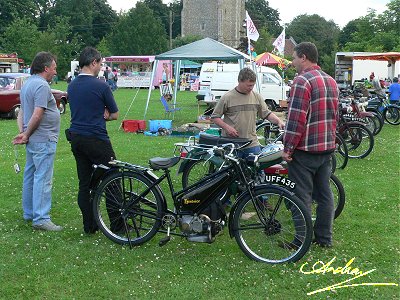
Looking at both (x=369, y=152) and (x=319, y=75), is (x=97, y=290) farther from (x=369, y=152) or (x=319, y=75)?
(x=369, y=152)

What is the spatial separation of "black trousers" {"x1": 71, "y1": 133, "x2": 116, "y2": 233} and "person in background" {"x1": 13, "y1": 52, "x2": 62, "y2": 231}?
454 mm

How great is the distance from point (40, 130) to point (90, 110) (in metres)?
0.79

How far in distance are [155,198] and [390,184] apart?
14.8 feet

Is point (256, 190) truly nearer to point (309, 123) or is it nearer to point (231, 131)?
point (309, 123)

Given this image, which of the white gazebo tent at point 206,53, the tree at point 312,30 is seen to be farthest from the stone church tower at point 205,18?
the white gazebo tent at point 206,53

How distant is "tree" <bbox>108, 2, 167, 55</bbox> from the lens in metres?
69.8

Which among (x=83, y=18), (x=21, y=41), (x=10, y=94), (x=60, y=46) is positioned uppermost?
(x=83, y=18)

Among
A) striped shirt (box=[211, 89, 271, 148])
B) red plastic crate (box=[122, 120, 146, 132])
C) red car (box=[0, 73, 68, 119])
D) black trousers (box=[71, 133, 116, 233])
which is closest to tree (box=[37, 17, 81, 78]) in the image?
red car (box=[0, 73, 68, 119])

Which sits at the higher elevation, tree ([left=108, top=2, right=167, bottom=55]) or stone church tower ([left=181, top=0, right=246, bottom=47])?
stone church tower ([left=181, top=0, right=246, bottom=47])

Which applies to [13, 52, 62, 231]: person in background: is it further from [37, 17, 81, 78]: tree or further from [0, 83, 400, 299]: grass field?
[37, 17, 81, 78]: tree

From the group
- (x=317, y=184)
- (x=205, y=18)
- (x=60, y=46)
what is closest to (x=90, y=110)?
(x=317, y=184)

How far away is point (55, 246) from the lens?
530cm

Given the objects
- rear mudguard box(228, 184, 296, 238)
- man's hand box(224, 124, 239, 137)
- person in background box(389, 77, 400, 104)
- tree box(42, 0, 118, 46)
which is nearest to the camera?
rear mudguard box(228, 184, 296, 238)

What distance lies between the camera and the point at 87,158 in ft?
17.9
